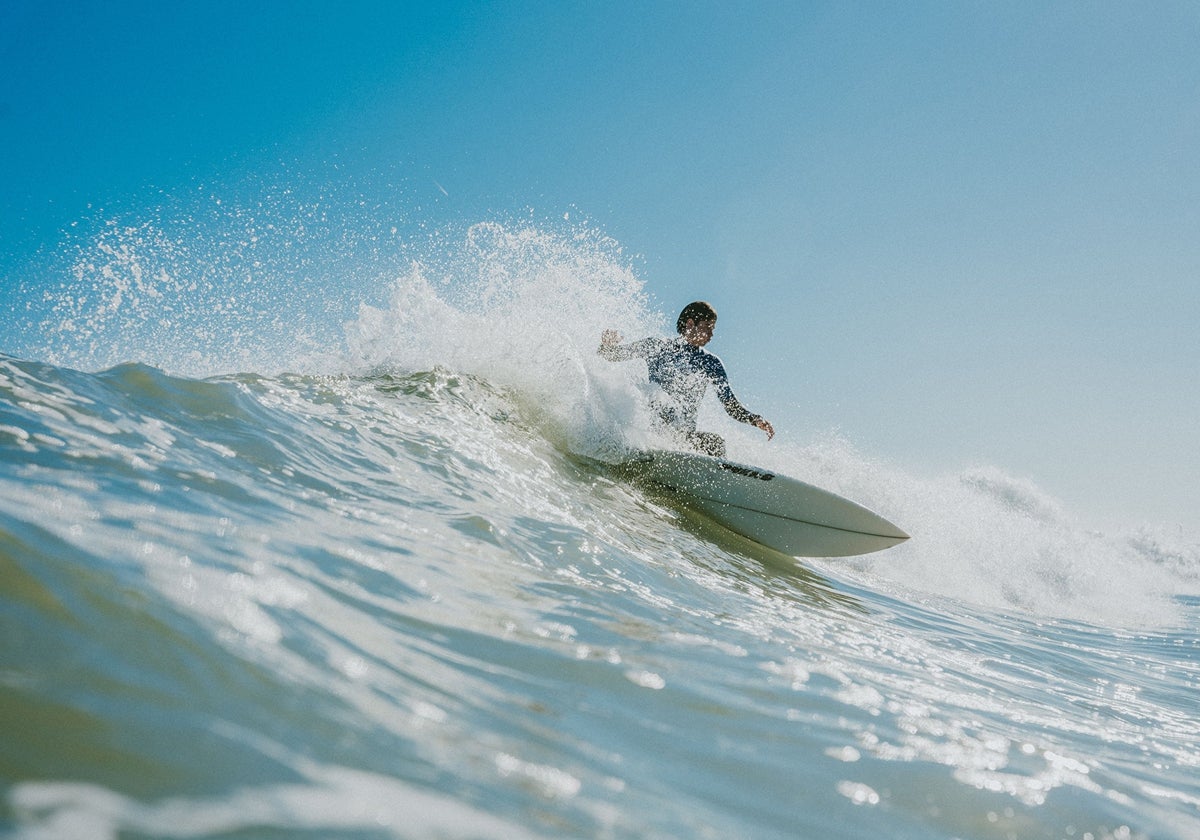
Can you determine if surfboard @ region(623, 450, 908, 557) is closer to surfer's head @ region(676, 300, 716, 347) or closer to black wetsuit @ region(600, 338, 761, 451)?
black wetsuit @ region(600, 338, 761, 451)

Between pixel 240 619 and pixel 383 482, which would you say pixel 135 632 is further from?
pixel 383 482

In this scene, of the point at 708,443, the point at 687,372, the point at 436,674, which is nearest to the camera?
the point at 436,674

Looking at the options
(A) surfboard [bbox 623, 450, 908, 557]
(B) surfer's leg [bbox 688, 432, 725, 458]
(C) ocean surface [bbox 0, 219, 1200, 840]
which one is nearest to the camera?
(C) ocean surface [bbox 0, 219, 1200, 840]

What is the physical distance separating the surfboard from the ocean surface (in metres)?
1.62

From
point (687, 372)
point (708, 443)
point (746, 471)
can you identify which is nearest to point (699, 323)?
point (687, 372)

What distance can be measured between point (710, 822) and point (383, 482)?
3123 millimetres

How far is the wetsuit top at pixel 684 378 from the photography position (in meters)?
8.03

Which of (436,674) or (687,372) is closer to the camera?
(436,674)

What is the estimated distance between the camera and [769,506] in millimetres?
7105

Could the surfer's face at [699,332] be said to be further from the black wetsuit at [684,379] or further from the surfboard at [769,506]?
the surfboard at [769,506]

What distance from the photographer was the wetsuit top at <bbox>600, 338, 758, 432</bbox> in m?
8.03

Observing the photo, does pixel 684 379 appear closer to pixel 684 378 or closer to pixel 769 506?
pixel 684 378

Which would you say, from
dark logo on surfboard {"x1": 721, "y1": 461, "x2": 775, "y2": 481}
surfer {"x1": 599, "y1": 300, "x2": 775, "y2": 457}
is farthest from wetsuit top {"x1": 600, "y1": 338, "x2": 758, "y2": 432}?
dark logo on surfboard {"x1": 721, "y1": 461, "x2": 775, "y2": 481}

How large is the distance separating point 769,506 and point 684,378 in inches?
73.7
